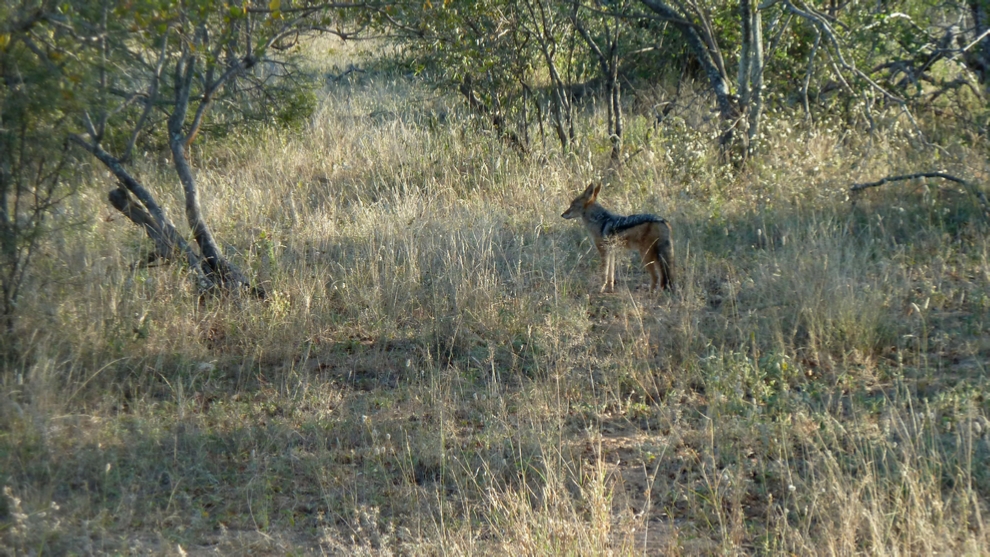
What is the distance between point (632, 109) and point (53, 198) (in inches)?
369

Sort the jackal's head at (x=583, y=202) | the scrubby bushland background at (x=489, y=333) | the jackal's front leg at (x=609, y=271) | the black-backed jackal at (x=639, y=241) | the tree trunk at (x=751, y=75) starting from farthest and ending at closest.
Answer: the tree trunk at (x=751, y=75)
the jackal's head at (x=583, y=202)
the jackal's front leg at (x=609, y=271)
the black-backed jackal at (x=639, y=241)
the scrubby bushland background at (x=489, y=333)

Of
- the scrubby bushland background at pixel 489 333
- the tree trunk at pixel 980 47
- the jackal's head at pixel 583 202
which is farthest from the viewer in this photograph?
the tree trunk at pixel 980 47

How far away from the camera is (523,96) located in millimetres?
10898

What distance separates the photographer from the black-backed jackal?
6621mm

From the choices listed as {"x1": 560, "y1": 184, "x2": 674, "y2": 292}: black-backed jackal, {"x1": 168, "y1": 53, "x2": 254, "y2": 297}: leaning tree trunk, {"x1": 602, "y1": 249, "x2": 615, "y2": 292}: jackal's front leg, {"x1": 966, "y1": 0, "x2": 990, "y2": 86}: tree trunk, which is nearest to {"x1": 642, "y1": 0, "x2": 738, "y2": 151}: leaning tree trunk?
{"x1": 966, "y1": 0, "x2": 990, "y2": 86}: tree trunk

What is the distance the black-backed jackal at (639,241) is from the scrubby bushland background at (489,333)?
0.80 feet

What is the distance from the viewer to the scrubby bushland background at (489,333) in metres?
4.02

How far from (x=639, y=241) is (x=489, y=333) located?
1.46 meters

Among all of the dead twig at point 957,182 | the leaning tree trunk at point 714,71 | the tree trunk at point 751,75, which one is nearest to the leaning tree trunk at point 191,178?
the leaning tree trunk at point 714,71

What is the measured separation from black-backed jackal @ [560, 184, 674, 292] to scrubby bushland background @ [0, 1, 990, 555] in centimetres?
24

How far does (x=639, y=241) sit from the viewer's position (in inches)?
266

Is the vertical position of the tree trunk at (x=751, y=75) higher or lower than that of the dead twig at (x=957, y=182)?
higher

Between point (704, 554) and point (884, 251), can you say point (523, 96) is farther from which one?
point (704, 554)

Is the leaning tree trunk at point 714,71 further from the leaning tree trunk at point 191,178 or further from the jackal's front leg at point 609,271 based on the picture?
the leaning tree trunk at point 191,178
